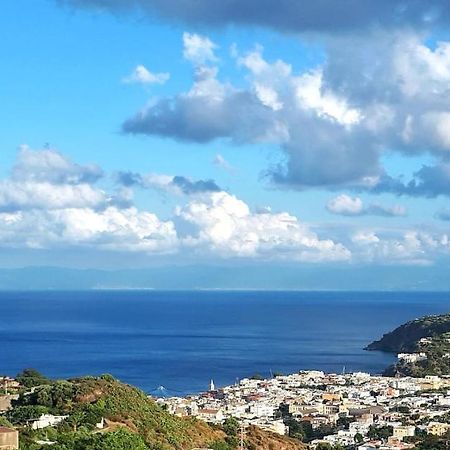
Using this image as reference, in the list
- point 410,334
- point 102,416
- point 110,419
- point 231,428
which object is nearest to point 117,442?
point 102,416

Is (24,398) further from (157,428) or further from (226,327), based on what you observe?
(226,327)

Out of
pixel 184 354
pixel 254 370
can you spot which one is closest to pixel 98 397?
pixel 254 370

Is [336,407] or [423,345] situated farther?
[423,345]

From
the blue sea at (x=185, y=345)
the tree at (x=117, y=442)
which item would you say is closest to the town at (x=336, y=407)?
the blue sea at (x=185, y=345)

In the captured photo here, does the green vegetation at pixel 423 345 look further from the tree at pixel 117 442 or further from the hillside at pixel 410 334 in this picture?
the tree at pixel 117 442

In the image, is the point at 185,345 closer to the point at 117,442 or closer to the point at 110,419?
the point at 110,419

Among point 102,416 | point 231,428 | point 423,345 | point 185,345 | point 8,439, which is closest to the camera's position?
point 8,439
